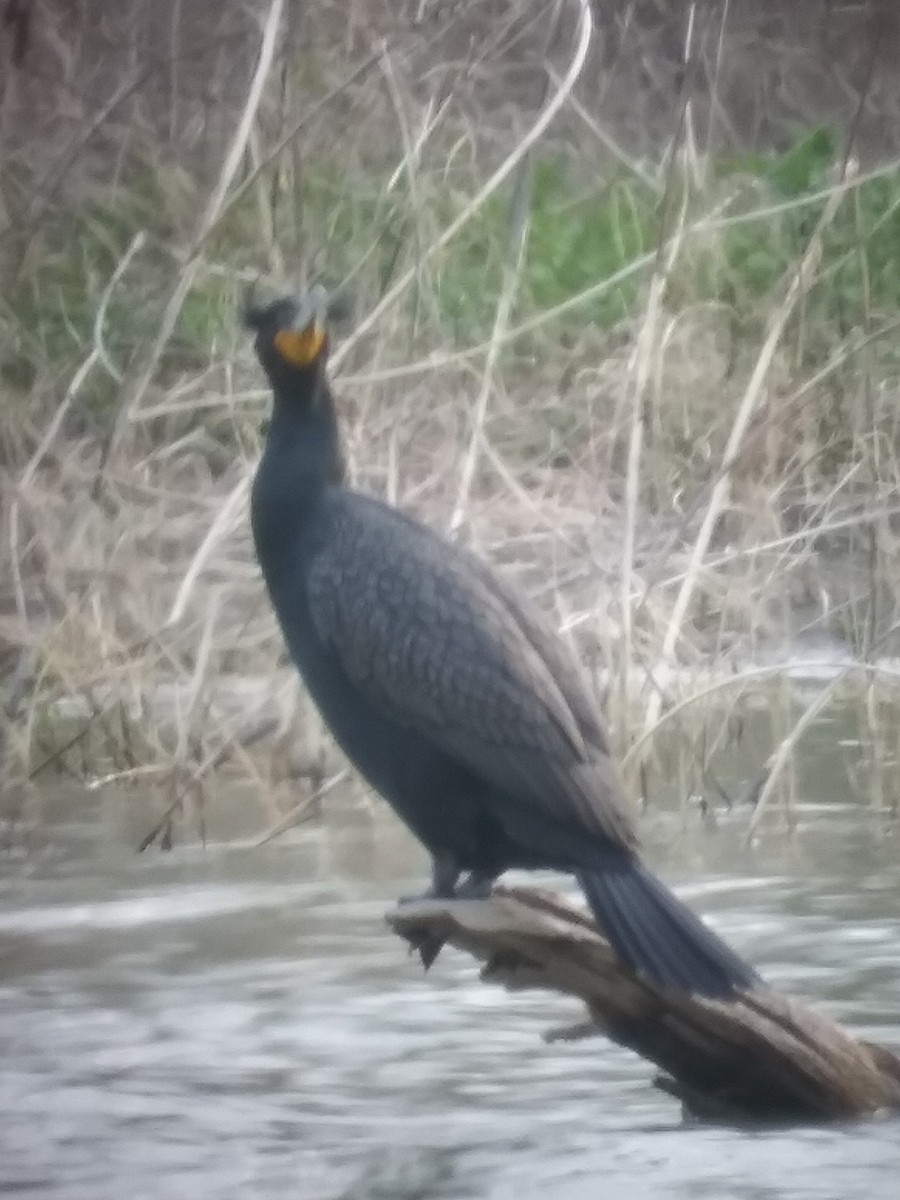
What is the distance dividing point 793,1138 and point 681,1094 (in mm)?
179

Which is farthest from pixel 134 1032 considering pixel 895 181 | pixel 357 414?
pixel 895 181

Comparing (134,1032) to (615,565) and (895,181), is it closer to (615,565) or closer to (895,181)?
(615,565)

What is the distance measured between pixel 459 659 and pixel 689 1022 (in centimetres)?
60

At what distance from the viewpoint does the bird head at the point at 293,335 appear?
13.1 ft

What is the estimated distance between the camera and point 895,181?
9.68 m

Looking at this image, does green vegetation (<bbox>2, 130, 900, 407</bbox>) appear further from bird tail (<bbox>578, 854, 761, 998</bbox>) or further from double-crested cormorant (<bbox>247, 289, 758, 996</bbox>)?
bird tail (<bbox>578, 854, 761, 998</bbox>)

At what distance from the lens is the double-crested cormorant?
368 cm

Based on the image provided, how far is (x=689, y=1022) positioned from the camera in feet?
11.7

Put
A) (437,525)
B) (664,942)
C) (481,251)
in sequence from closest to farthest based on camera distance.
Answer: (664,942)
(437,525)
(481,251)

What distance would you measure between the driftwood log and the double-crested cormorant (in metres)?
0.08

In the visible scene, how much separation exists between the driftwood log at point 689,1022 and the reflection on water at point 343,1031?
5 cm

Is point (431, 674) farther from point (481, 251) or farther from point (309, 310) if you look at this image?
point (481, 251)

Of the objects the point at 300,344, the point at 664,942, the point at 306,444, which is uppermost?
the point at 300,344

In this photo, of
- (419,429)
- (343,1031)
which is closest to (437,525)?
(419,429)
